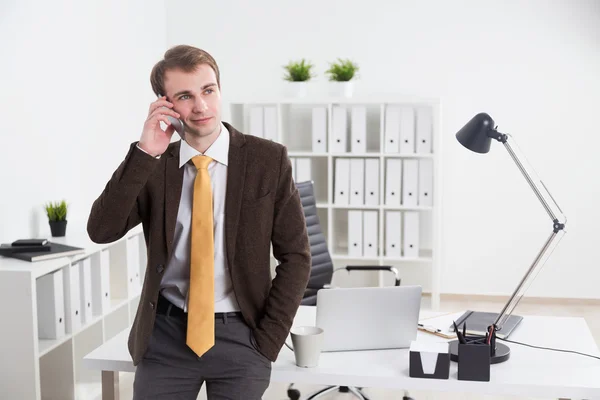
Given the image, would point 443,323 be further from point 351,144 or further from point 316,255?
point 351,144

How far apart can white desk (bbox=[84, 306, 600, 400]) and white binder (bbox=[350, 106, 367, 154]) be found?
272 cm

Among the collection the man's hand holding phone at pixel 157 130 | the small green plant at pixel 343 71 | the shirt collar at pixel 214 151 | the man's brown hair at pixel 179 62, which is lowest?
the shirt collar at pixel 214 151

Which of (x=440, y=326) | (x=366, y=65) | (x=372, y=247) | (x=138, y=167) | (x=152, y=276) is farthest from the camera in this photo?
(x=366, y=65)

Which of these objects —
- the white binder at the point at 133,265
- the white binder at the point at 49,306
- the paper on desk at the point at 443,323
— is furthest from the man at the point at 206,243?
the white binder at the point at 133,265

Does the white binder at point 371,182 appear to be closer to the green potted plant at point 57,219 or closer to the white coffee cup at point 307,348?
the green potted plant at point 57,219

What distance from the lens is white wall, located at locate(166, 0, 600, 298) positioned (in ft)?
17.3

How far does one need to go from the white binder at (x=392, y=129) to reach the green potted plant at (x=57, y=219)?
2.30 m

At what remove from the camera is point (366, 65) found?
549 centimetres

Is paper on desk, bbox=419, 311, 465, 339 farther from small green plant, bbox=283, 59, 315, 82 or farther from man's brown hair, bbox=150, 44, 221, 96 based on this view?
small green plant, bbox=283, 59, 315, 82

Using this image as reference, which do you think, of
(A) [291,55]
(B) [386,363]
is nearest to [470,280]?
(A) [291,55]

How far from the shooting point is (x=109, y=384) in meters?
2.21

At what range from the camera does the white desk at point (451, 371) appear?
196cm

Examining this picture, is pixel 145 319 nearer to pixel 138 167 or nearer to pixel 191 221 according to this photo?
pixel 191 221

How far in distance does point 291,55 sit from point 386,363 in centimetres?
383
